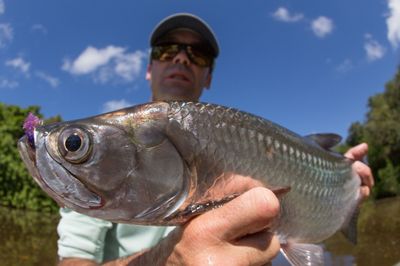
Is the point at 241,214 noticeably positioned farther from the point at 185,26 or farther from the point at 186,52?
the point at 185,26

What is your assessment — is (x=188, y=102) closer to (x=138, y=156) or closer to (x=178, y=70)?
(x=138, y=156)

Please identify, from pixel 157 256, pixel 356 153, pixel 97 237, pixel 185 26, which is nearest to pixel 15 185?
pixel 185 26

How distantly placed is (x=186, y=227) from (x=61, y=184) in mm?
550

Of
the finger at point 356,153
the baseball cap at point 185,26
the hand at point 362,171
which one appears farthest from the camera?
the baseball cap at point 185,26

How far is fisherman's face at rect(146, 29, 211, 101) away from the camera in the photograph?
4887mm

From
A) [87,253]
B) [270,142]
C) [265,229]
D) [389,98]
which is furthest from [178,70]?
[389,98]

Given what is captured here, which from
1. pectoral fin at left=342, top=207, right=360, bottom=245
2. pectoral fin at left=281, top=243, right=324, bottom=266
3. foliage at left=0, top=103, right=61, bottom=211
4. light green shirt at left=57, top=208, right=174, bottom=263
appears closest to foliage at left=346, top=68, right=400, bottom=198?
foliage at left=0, top=103, right=61, bottom=211

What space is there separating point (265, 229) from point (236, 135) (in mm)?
452

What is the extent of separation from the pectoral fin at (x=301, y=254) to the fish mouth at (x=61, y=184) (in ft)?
3.65

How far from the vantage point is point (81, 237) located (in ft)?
11.1

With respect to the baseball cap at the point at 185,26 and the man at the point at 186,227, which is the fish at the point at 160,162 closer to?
the man at the point at 186,227

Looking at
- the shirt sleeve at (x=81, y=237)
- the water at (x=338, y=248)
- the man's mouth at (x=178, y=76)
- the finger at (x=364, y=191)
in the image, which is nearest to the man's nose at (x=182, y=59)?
the man's mouth at (x=178, y=76)

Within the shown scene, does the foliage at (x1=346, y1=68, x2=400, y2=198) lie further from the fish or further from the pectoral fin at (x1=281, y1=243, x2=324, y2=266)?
the fish

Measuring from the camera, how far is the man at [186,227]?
188cm
